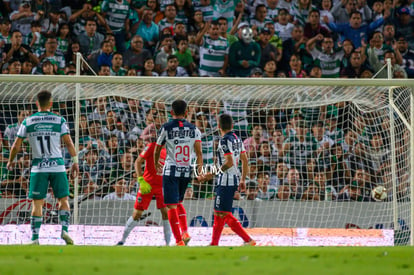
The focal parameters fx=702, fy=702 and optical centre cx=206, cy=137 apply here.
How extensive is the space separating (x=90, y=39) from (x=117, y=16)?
992 mm

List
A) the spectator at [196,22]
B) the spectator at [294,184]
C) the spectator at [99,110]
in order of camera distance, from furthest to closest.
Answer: the spectator at [196,22]
the spectator at [99,110]
the spectator at [294,184]

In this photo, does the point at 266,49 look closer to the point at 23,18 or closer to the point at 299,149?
the point at 299,149

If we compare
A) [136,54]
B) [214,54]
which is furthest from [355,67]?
[136,54]

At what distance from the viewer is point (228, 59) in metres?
15.4

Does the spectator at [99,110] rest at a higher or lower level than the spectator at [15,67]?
lower

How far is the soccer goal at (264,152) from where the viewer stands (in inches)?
439

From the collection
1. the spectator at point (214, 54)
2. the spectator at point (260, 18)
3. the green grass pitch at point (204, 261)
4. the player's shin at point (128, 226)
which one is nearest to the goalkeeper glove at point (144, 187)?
the player's shin at point (128, 226)

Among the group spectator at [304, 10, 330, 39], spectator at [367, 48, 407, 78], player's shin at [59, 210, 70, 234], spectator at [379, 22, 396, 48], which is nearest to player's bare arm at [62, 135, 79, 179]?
player's shin at [59, 210, 70, 234]

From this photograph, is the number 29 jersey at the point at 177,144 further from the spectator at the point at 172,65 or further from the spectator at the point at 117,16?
the spectator at the point at 117,16

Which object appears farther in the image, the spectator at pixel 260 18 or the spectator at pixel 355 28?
the spectator at pixel 355 28

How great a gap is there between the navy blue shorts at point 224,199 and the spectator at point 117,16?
6.99 m

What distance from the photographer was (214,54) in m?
15.4

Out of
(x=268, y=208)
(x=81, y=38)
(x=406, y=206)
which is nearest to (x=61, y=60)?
(x=81, y=38)

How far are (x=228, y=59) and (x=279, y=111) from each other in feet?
8.49
